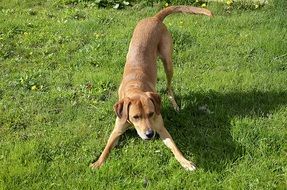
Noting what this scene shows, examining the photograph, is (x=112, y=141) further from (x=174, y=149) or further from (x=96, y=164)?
(x=174, y=149)

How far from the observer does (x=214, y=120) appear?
5613 mm

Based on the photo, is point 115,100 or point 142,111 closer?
point 142,111

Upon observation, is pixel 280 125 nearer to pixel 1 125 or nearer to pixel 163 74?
pixel 163 74

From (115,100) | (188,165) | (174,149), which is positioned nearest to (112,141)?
(174,149)

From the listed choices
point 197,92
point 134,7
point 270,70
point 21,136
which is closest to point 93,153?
point 21,136

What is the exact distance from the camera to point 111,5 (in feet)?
31.1

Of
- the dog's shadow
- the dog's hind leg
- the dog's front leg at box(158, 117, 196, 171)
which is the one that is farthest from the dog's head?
the dog's hind leg

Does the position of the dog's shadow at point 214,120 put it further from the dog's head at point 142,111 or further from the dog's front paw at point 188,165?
the dog's head at point 142,111

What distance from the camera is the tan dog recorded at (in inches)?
187

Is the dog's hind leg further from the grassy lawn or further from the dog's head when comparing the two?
the dog's head

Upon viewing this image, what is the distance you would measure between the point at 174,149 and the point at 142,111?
525 mm

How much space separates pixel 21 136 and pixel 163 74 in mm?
2222

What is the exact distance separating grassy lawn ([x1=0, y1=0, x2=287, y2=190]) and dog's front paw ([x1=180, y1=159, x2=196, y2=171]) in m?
0.06

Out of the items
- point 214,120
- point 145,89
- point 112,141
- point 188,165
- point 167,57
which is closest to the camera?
point 188,165
